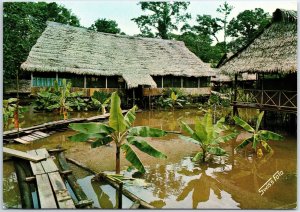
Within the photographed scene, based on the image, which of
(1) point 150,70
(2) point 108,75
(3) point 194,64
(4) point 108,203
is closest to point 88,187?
(4) point 108,203

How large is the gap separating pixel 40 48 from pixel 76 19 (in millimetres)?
13595

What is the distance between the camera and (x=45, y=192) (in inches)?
190

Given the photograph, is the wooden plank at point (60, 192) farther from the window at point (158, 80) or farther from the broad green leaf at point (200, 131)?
the window at point (158, 80)

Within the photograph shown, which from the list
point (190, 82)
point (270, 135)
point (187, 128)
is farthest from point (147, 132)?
point (190, 82)

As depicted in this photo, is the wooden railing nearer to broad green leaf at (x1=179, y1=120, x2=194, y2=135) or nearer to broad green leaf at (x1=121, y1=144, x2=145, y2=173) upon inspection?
broad green leaf at (x1=179, y1=120, x2=194, y2=135)

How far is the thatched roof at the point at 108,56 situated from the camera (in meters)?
16.1

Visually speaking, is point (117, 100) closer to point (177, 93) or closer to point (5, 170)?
point (5, 170)

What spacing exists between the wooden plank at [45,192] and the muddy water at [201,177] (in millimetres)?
454

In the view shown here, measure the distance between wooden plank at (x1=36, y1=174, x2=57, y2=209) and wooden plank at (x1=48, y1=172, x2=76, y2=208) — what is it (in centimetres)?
7

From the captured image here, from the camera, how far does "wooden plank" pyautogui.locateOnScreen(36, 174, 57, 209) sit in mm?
4434

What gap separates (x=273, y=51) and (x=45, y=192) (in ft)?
28.6

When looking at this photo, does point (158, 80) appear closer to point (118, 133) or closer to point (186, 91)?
point (186, 91)

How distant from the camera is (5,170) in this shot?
620 cm

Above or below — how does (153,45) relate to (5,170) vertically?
above
